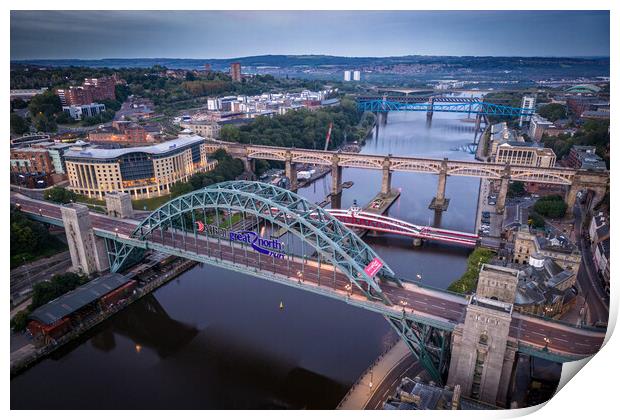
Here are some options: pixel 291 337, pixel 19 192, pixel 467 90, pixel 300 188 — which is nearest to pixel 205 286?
pixel 291 337

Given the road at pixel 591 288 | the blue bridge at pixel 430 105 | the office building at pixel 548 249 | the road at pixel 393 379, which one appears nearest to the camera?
the road at pixel 393 379

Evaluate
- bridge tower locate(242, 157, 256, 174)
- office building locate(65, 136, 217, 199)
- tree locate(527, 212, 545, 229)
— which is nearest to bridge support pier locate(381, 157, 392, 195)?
tree locate(527, 212, 545, 229)

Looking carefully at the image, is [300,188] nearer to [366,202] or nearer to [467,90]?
[366,202]

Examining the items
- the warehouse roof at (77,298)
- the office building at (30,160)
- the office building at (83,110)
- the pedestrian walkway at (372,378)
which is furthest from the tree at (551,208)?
the office building at (83,110)

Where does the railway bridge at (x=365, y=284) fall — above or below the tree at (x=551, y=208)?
above

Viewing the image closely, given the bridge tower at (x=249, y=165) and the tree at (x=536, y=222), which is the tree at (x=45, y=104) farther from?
the tree at (x=536, y=222)

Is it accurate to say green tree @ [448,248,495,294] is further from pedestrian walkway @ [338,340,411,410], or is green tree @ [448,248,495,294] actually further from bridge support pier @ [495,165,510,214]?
bridge support pier @ [495,165,510,214]

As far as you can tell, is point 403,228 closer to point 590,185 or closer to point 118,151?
point 590,185
